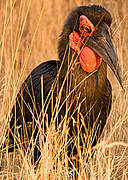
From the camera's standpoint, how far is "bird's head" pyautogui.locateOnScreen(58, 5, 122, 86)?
263 cm

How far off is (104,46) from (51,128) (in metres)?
0.59

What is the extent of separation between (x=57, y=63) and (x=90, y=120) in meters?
0.46

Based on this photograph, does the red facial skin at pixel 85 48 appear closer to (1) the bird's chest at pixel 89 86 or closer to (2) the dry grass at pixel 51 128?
(1) the bird's chest at pixel 89 86

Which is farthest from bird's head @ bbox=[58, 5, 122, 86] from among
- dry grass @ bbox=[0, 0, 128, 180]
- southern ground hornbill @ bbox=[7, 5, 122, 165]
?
dry grass @ bbox=[0, 0, 128, 180]

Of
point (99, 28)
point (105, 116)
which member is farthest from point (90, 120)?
point (99, 28)

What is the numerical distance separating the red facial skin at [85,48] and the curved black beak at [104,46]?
1.7 inches

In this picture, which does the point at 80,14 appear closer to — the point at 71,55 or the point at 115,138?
the point at 71,55

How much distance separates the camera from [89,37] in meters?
2.71

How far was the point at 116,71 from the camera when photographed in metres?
2.57

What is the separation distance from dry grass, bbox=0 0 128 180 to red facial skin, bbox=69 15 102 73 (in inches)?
9.0

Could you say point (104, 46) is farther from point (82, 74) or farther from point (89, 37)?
point (82, 74)

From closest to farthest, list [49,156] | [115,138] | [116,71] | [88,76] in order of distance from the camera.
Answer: [49,156], [116,71], [88,76], [115,138]

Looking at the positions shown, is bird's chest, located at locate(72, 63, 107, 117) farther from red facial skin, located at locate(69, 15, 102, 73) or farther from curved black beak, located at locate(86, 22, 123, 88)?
curved black beak, located at locate(86, 22, 123, 88)

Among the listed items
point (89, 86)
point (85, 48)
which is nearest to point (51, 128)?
point (89, 86)
